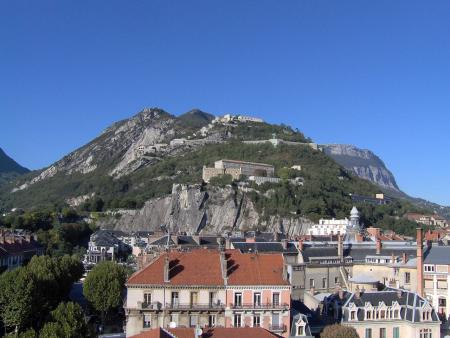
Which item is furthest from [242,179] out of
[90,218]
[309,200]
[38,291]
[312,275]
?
[38,291]

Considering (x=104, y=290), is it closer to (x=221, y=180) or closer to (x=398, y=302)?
(x=398, y=302)

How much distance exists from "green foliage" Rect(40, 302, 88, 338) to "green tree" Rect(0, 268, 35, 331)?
5830mm

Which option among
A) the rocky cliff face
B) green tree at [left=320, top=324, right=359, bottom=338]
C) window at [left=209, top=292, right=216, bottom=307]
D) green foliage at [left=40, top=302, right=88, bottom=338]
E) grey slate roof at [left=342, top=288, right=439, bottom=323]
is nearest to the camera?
green foliage at [left=40, top=302, right=88, bottom=338]


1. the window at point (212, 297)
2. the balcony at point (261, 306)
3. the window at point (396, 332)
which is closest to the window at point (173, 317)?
the window at point (212, 297)

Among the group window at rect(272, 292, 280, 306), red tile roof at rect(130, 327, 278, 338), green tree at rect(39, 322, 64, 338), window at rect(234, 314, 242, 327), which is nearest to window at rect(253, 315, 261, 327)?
window at rect(234, 314, 242, 327)

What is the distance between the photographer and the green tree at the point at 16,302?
52.8 m

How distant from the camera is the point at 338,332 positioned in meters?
45.3

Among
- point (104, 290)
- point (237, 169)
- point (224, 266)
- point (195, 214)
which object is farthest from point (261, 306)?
point (237, 169)

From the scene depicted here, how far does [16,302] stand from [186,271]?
16380mm

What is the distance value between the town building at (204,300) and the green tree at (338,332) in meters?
2.92

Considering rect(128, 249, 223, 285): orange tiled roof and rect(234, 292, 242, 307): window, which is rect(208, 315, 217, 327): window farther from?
rect(128, 249, 223, 285): orange tiled roof

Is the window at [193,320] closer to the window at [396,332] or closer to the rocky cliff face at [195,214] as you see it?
the window at [396,332]

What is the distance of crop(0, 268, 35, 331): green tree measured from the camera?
5281 centimetres

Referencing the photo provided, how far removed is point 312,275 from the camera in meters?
70.6
